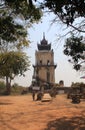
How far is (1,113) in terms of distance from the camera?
21.6m

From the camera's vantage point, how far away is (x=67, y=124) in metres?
18.1

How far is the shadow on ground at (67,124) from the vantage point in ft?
57.4

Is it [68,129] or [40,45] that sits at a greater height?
[40,45]

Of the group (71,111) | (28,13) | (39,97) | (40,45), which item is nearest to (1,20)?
(28,13)

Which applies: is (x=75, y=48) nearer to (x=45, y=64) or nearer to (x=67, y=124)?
(x=67, y=124)

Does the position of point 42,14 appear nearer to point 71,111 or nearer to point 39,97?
point 71,111

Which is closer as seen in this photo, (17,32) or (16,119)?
(16,119)

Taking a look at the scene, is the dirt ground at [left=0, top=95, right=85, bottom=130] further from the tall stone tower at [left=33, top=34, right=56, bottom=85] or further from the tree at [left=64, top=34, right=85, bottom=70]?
the tall stone tower at [left=33, top=34, right=56, bottom=85]

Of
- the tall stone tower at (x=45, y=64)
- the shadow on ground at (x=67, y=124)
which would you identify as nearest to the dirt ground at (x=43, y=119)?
the shadow on ground at (x=67, y=124)

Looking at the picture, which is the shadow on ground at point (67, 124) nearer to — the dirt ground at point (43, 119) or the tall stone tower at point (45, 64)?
the dirt ground at point (43, 119)

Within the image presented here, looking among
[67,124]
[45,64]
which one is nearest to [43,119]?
[67,124]

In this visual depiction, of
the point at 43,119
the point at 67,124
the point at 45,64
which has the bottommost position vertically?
the point at 67,124

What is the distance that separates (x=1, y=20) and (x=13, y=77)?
135ft

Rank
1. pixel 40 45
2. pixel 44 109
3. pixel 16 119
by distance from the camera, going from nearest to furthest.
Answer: pixel 16 119
pixel 44 109
pixel 40 45
